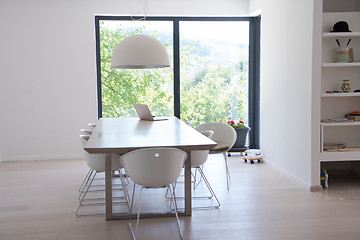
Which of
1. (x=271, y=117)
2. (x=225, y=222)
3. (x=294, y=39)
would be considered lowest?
(x=225, y=222)

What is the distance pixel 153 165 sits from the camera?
3383 mm

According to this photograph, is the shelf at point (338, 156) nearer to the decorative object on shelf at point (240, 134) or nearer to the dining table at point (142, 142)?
the dining table at point (142, 142)

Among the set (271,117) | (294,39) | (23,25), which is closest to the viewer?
(294,39)

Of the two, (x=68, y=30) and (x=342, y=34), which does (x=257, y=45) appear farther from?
(x=68, y=30)

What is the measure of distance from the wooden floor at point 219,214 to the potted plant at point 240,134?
5.87 ft

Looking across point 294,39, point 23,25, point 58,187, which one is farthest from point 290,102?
point 23,25

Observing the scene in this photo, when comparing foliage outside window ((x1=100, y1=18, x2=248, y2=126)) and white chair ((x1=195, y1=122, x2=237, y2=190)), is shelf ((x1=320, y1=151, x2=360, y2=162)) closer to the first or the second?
white chair ((x1=195, y1=122, x2=237, y2=190))

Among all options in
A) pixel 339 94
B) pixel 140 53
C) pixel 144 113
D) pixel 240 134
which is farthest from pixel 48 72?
pixel 339 94

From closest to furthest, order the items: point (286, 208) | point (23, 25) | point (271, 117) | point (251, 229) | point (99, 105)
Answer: point (251, 229) < point (286, 208) < point (271, 117) < point (23, 25) < point (99, 105)

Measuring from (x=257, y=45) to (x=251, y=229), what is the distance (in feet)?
15.8

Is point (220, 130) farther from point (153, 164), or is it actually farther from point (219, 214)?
point (153, 164)

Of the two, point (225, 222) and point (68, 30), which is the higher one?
point (68, 30)

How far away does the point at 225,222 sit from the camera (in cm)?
381

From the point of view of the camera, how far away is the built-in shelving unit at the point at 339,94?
16.3ft
